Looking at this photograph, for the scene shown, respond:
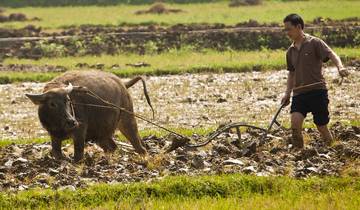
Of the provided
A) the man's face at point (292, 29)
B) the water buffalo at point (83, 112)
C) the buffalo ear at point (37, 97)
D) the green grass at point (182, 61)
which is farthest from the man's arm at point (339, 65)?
the green grass at point (182, 61)

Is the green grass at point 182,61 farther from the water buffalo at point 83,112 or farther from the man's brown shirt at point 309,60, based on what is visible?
the man's brown shirt at point 309,60

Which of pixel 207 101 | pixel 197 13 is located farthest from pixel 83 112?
pixel 197 13

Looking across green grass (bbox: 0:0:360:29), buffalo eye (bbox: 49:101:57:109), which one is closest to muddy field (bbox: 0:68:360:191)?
buffalo eye (bbox: 49:101:57:109)

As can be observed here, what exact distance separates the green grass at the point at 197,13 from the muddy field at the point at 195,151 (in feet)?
55.2

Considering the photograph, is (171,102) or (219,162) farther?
(171,102)

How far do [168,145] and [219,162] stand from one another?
201 centimetres

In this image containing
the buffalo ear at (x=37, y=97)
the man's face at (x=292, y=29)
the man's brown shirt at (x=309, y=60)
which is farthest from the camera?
the man's brown shirt at (x=309, y=60)

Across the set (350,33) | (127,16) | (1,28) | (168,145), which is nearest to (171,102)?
(168,145)

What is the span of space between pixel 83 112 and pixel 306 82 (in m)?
3.02

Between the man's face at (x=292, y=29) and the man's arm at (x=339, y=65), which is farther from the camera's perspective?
the man's face at (x=292, y=29)

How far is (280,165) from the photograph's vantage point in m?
10.4

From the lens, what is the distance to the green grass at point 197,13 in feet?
123

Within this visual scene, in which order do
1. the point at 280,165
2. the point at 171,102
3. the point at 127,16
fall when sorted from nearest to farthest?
the point at 280,165, the point at 171,102, the point at 127,16

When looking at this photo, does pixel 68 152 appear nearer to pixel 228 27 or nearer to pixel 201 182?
pixel 201 182
